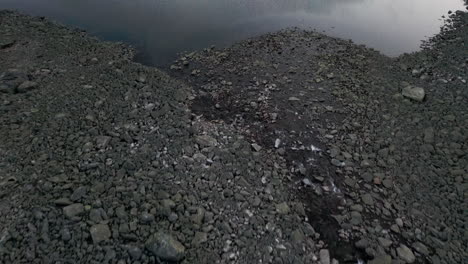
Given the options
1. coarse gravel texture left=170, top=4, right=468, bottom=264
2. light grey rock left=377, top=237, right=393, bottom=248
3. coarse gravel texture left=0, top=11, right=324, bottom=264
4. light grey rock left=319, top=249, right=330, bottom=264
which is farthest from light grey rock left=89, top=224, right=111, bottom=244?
light grey rock left=377, top=237, right=393, bottom=248

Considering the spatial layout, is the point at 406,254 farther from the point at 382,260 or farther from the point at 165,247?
the point at 165,247

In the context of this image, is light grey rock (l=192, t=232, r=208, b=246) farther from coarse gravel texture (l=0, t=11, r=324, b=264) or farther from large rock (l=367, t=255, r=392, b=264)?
large rock (l=367, t=255, r=392, b=264)

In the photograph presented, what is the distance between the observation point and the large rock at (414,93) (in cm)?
1113

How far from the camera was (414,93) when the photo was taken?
11.3m

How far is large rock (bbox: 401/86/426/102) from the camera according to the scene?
11131mm

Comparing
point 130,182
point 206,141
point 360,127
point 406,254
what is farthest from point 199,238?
Result: point 360,127

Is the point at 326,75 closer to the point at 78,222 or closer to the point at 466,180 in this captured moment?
the point at 466,180

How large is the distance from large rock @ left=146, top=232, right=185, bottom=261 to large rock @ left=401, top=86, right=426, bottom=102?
34.0ft

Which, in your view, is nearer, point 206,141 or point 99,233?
point 99,233

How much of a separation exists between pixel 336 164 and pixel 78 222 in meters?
7.08

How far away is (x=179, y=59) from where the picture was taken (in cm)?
1464

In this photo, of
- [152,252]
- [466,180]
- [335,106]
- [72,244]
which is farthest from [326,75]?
[72,244]

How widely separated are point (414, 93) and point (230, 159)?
26.9 ft

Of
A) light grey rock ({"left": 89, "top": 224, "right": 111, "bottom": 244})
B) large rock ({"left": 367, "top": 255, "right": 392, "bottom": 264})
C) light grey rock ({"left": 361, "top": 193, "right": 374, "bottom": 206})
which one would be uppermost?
light grey rock ({"left": 361, "top": 193, "right": 374, "bottom": 206})
